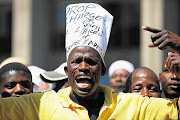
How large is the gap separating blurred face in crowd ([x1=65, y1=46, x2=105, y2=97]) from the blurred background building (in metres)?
10.2

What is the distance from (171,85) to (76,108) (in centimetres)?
176

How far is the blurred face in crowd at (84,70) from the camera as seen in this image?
394 cm

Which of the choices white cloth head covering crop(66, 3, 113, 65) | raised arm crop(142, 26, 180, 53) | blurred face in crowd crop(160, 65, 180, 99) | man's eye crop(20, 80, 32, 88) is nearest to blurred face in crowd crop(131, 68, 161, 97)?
blurred face in crowd crop(160, 65, 180, 99)

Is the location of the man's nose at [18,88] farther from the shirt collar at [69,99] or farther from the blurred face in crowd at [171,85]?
the blurred face in crowd at [171,85]

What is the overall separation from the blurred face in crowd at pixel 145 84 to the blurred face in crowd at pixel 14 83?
4.25 feet

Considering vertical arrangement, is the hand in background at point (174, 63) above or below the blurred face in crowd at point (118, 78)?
above

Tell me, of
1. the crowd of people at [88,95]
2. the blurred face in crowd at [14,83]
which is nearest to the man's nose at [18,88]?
the blurred face in crowd at [14,83]

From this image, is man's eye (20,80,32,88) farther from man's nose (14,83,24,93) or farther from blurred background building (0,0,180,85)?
blurred background building (0,0,180,85)

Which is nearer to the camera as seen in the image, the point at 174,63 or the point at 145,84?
the point at 174,63

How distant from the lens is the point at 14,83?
4.73 metres

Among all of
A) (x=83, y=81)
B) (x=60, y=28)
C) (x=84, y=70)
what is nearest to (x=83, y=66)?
(x=84, y=70)

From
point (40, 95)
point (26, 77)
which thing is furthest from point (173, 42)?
point (26, 77)

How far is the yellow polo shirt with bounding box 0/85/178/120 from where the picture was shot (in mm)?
3765

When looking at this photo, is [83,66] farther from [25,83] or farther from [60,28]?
[60,28]
